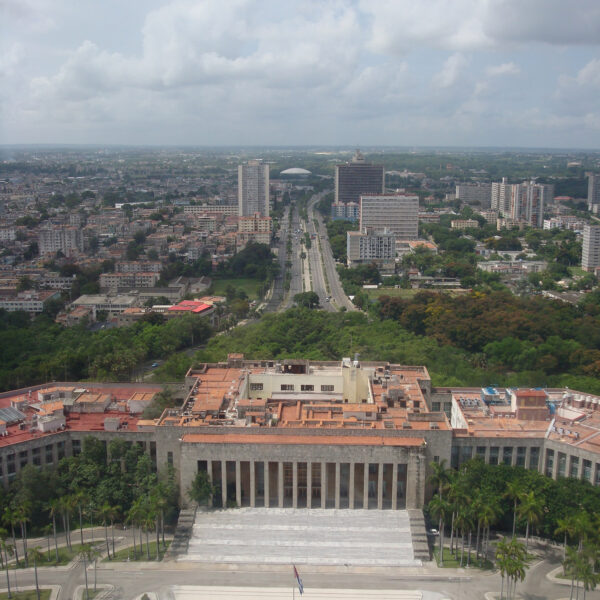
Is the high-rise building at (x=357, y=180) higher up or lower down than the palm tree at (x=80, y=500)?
higher up

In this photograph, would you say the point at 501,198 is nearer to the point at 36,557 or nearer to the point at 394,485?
the point at 394,485

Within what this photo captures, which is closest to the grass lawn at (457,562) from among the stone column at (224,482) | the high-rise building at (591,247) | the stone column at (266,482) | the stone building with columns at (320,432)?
the stone building with columns at (320,432)

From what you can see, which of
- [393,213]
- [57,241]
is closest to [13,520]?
[57,241]

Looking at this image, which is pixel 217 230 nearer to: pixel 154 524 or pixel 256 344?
pixel 256 344

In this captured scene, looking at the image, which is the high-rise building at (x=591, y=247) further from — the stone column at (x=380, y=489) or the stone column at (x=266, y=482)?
the stone column at (x=266, y=482)

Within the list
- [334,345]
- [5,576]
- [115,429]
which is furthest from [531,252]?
[5,576]
